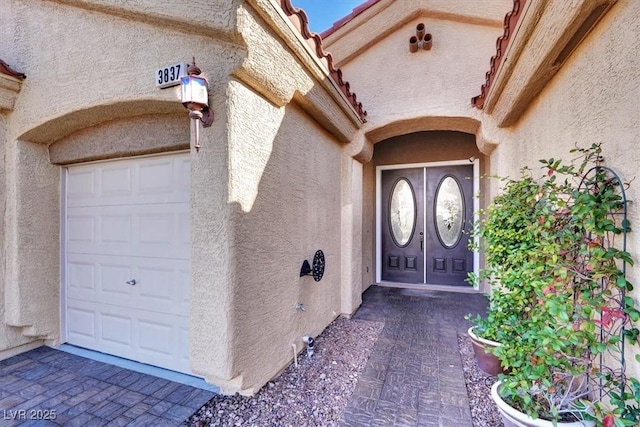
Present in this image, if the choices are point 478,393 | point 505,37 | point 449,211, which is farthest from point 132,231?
point 449,211

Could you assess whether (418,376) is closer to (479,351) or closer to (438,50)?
(479,351)

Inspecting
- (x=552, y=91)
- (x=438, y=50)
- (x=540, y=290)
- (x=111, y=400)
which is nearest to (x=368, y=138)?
(x=438, y=50)

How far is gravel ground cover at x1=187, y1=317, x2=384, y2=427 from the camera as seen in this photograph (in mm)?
2523

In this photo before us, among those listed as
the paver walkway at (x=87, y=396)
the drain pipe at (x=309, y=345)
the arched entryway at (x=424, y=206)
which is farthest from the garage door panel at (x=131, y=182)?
the arched entryway at (x=424, y=206)

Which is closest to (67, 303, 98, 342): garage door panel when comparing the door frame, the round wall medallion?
the round wall medallion

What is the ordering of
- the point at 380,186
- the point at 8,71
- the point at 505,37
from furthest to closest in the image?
the point at 380,186, the point at 8,71, the point at 505,37

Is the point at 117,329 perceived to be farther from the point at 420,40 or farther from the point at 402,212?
the point at 420,40

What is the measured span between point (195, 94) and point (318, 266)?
271cm

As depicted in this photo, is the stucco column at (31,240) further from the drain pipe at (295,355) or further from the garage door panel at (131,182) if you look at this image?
the drain pipe at (295,355)

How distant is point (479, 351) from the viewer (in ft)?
Answer: 10.7

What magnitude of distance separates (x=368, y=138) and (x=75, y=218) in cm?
497

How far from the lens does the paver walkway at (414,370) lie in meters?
2.60

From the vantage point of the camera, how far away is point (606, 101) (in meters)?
2.05

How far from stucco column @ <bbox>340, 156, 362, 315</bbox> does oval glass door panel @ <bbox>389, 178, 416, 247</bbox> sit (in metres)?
2.19
